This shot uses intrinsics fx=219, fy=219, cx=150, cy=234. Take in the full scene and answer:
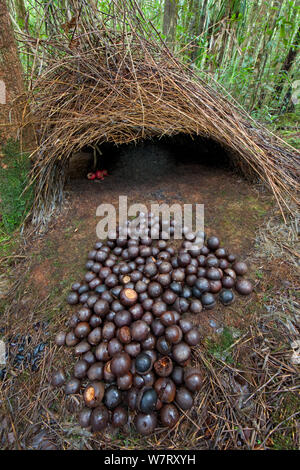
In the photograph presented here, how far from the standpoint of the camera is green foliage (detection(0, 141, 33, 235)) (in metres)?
2.40

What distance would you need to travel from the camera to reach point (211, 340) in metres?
1.59

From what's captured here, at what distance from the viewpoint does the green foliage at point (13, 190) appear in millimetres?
2400

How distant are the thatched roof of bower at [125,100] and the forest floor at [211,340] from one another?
54 cm

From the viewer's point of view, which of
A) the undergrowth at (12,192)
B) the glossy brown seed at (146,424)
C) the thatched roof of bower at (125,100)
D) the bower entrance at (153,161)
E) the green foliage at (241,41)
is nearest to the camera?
the glossy brown seed at (146,424)

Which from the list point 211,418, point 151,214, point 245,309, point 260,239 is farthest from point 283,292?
point 151,214

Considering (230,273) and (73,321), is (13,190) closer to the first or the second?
(73,321)

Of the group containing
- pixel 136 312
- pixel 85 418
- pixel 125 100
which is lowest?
pixel 85 418

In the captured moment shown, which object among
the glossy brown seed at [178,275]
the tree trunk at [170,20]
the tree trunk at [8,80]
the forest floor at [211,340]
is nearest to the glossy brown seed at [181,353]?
the forest floor at [211,340]

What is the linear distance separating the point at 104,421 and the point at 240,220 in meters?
2.02

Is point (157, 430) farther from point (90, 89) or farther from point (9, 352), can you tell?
point (90, 89)

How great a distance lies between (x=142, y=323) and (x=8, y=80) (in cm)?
269

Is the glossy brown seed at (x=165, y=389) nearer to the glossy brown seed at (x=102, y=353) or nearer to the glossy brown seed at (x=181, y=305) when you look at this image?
the glossy brown seed at (x=102, y=353)

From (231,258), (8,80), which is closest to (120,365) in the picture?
(231,258)

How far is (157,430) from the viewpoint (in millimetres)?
1323
